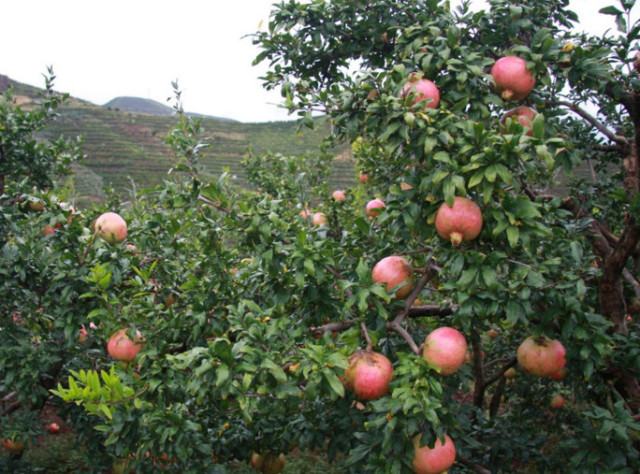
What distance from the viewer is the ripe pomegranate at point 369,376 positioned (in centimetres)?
176

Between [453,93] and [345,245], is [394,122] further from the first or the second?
[345,245]

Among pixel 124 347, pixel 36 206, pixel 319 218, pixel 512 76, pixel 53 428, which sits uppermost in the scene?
pixel 512 76

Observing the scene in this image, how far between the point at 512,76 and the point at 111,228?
79.5 inches

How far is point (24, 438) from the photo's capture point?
3.30 metres

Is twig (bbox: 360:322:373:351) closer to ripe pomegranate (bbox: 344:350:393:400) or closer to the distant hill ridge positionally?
ripe pomegranate (bbox: 344:350:393:400)

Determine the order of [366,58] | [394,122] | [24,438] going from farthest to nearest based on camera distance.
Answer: [24,438] < [366,58] < [394,122]

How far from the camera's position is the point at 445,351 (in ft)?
5.82

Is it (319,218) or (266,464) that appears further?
(319,218)

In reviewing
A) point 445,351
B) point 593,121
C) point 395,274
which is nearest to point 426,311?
point 395,274

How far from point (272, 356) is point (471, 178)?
2.92 ft

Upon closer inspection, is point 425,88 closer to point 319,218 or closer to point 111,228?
point 111,228

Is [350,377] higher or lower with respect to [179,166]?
lower

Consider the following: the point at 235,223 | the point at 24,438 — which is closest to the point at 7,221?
the point at 24,438

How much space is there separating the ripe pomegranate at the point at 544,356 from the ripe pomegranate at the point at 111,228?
2.04m
